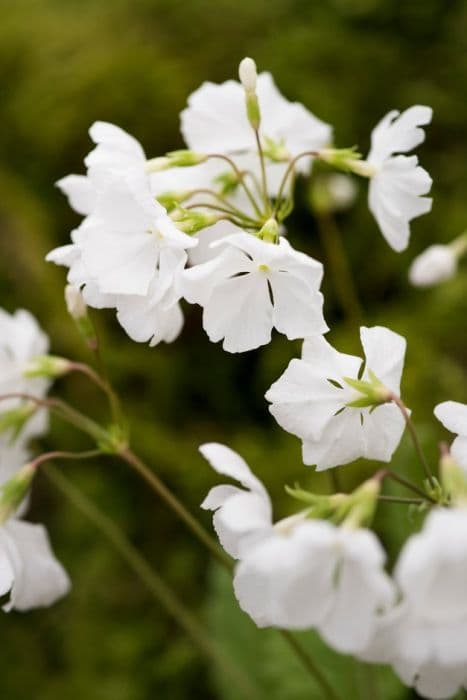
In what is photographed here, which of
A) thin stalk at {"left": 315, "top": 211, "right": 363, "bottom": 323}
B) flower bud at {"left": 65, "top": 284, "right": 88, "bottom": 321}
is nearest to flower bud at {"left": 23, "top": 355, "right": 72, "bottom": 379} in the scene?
flower bud at {"left": 65, "top": 284, "right": 88, "bottom": 321}

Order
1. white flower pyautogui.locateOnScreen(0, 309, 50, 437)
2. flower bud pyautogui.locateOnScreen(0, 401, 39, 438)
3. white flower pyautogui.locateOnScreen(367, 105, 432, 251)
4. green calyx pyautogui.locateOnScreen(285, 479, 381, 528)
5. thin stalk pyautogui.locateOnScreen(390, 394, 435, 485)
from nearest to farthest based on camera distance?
green calyx pyautogui.locateOnScreen(285, 479, 381, 528)
thin stalk pyautogui.locateOnScreen(390, 394, 435, 485)
white flower pyautogui.locateOnScreen(367, 105, 432, 251)
flower bud pyautogui.locateOnScreen(0, 401, 39, 438)
white flower pyautogui.locateOnScreen(0, 309, 50, 437)

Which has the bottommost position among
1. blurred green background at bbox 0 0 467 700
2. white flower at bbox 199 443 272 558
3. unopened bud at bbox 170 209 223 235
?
blurred green background at bbox 0 0 467 700

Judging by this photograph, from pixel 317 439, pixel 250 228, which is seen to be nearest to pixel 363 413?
pixel 317 439

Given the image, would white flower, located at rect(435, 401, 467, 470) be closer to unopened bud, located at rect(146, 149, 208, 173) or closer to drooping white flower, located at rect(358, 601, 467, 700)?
drooping white flower, located at rect(358, 601, 467, 700)

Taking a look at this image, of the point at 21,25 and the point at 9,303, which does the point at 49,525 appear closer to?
the point at 9,303

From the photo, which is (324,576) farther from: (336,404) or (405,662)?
(336,404)

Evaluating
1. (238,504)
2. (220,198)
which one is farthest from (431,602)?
(220,198)

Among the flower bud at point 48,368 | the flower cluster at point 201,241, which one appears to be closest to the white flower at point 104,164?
the flower cluster at point 201,241

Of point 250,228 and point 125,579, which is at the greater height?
point 250,228
